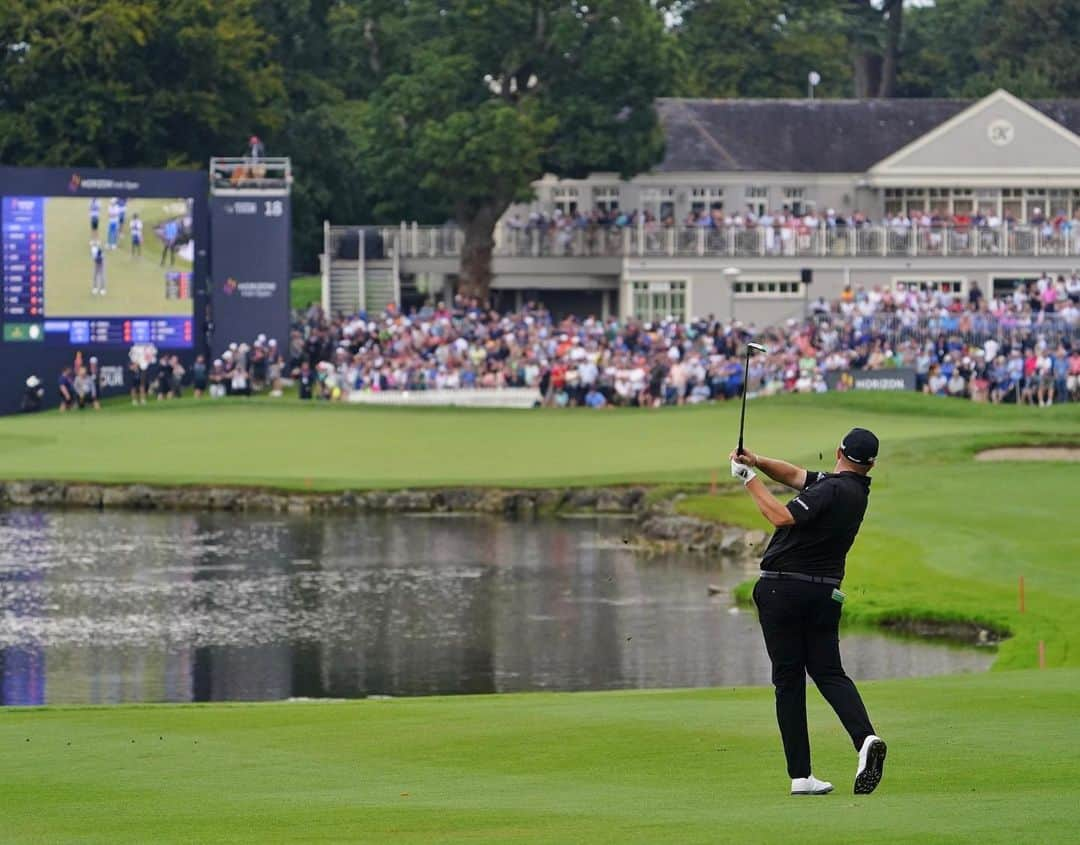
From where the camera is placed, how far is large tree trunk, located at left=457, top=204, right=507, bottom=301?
70.6m

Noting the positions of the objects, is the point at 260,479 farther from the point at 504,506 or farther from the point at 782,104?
the point at 782,104

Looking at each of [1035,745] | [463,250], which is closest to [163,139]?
[463,250]

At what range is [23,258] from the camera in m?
58.1

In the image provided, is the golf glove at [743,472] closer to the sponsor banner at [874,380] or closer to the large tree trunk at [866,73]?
the sponsor banner at [874,380]

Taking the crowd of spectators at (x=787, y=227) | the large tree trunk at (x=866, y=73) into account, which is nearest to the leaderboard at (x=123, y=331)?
the crowd of spectators at (x=787, y=227)

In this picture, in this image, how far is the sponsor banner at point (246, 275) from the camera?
59.9 meters

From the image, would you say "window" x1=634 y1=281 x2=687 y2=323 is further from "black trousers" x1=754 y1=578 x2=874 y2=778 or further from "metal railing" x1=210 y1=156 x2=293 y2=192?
"black trousers" x1=754 y1=578 x2=874 y2=778

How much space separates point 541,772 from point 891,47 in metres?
95.2

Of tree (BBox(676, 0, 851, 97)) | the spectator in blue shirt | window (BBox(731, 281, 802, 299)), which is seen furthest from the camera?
tree (BBox(676, 0, 851, 97))

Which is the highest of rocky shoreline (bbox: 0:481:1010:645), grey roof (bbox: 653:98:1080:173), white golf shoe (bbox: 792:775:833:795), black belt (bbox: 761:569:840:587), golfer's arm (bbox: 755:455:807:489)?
grey roof (bbox: 653:98:1080:173)

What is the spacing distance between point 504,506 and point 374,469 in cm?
456

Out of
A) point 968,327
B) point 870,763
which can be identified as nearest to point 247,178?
point 968,327

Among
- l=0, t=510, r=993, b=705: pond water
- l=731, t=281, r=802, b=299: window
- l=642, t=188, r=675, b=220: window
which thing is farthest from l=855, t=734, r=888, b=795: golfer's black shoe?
l=642, t=188, r=675, b=220: window

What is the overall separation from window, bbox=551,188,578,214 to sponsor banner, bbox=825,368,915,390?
21.5 m
